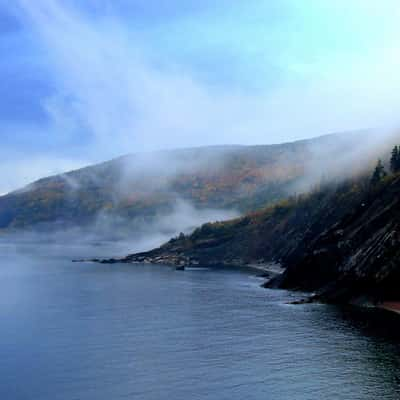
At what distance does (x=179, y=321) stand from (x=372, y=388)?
45886 mm

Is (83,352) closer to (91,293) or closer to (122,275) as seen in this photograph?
(91,293)

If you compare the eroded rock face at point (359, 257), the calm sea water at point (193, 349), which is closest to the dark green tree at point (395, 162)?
the eroded rock face at point (359, 257)

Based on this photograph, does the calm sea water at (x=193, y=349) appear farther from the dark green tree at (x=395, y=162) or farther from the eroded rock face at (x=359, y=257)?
the dark green tree at (x=395, y=162)

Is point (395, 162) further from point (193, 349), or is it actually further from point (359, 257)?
point (193, 349)

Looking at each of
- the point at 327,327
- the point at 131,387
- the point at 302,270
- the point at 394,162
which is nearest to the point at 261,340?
the point at 327,327

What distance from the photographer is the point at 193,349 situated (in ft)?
267

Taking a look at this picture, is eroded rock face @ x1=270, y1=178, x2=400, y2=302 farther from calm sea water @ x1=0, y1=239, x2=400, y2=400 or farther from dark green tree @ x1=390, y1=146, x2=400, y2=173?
dark green tree @ x1=390, y1=146, x2=400, y2=173

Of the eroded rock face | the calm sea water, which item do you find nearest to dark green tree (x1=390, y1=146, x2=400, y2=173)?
the eroded rock face

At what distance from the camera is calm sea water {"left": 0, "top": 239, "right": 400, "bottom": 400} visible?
2504 inches

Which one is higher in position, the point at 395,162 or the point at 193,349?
the point at 395,162

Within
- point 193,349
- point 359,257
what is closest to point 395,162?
point 359,257

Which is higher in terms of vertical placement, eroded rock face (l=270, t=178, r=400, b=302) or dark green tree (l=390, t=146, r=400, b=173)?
dark green tree (l=390, t=146, r=400, b=173)

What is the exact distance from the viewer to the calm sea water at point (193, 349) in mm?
63594

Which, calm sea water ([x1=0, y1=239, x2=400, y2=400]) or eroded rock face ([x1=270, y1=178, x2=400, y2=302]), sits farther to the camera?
eroded rock face ([x1=270, y1=178, x2=400, y2=302])
